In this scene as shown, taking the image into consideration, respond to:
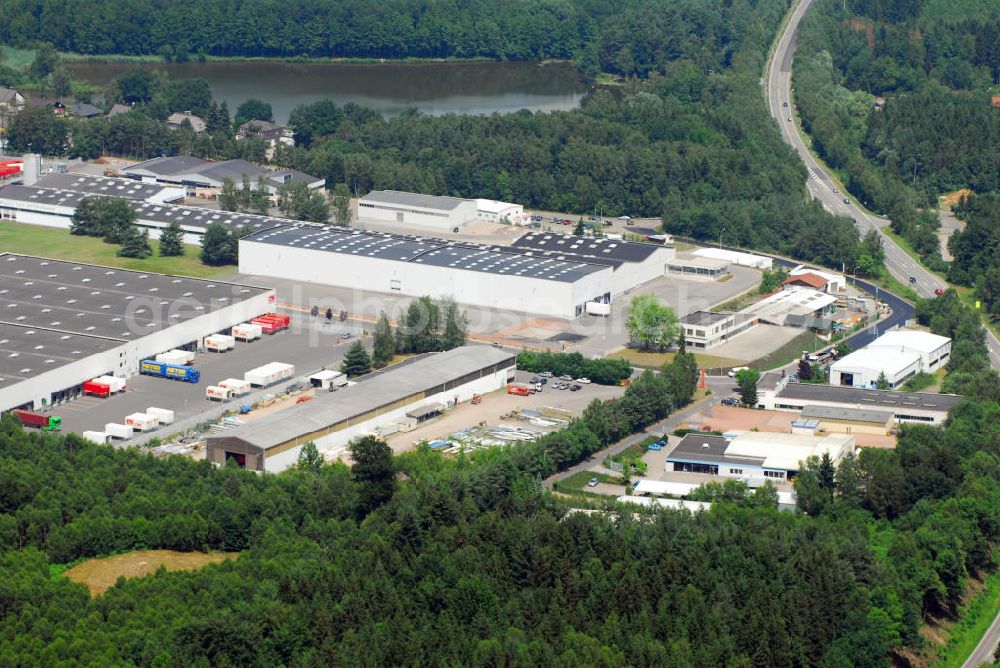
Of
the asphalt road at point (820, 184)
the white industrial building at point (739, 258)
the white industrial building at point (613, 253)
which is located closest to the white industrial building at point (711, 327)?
the white industrial building at point (613, 253)

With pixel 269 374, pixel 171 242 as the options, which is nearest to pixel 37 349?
pixel 269 374

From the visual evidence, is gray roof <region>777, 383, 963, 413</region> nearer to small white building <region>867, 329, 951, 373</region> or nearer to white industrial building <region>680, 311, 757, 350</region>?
small white building <region>867, 329, 951, 373</region>

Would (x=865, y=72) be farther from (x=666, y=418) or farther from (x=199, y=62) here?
(x=666, y=418)

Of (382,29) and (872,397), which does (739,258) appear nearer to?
Answer: (872,397)

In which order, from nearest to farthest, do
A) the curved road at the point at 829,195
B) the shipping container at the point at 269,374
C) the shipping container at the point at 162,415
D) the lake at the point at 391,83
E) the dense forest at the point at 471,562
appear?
the dense forest at the point at 471,562
the shipping container at the point at 162,415
the shipping container at the point at 269,374
the curved road at the point at 829,195
the lake at the point at 391,83

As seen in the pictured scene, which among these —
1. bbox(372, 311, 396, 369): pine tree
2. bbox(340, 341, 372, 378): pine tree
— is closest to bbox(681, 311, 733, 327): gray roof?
bbox(372, 311, 396, 369): pine tree

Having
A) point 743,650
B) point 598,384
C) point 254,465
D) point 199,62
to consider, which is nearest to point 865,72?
point 199,62

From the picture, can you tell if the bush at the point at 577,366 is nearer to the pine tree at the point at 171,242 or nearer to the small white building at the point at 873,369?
the small white building at the point at 873,369

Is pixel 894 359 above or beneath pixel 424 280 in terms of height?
above
